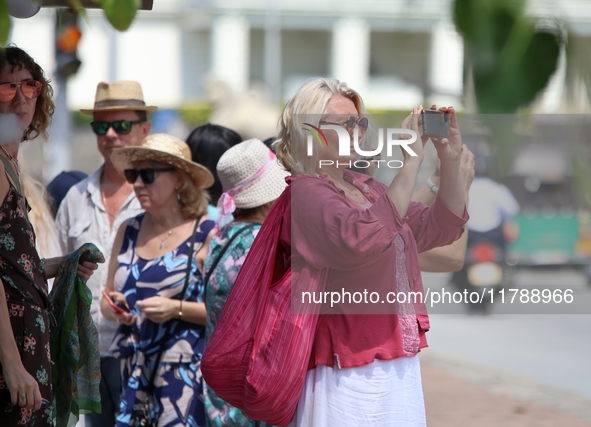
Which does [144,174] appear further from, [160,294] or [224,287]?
[224,287]

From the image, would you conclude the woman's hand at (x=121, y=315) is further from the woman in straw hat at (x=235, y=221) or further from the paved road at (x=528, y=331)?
the paved road at (x=528, y=331)

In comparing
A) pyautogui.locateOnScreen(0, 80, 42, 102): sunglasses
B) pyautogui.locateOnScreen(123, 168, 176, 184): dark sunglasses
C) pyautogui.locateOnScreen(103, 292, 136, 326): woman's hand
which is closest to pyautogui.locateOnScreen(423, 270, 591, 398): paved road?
pyautogui.locateOnScreen(0, 80, 42, 102): sunglasses

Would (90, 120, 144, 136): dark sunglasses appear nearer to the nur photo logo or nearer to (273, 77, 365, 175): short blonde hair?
(273, 77, 365, 175): short blonde hair

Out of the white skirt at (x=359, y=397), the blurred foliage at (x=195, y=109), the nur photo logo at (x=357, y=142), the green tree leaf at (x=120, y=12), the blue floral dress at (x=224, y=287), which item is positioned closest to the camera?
the green tree leaf at (x=120, y=12)

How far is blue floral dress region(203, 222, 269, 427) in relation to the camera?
121 inches

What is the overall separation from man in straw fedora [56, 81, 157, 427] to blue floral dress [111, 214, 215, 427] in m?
0.25

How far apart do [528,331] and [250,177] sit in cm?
150

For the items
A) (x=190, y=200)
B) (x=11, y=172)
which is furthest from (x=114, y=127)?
(x=11, y=172)

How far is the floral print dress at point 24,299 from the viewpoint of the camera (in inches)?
91.1

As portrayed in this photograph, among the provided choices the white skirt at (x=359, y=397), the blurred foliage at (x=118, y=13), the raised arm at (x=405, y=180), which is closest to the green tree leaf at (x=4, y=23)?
the blurred foliage at (x=118, y=13)

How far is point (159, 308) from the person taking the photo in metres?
3.39

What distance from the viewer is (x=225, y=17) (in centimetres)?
64

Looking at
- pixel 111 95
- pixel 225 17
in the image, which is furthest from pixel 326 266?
pixel 111 95

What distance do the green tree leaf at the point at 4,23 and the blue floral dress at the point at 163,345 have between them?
262cm
